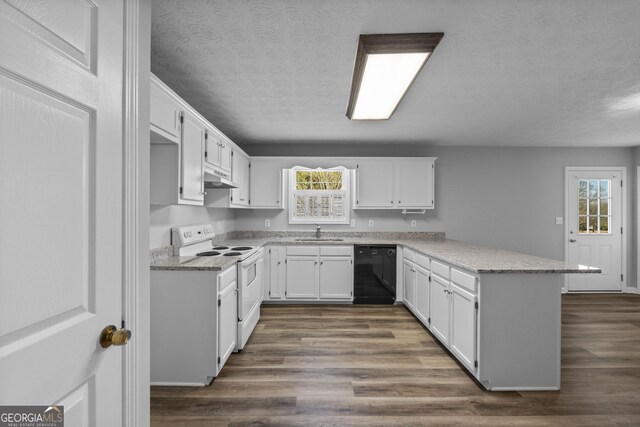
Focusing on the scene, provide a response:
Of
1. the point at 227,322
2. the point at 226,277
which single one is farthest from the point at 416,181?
the point at 227,322

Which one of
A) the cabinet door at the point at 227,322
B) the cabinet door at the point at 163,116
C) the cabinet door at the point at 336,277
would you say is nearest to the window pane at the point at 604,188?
the cabinet door at the point at 336,277

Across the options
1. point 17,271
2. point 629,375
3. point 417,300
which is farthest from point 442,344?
point 17,271

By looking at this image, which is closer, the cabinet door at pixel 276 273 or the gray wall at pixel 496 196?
the cabinet door at pixel 276 273

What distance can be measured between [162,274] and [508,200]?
16.4 feet

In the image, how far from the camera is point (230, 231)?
4.77 metres

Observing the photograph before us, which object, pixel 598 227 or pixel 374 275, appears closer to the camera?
pixel 374 275

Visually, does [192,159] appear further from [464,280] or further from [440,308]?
[440,308]

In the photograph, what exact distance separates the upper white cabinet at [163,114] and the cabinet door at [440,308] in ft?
8.43

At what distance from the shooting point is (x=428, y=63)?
7.51 ft

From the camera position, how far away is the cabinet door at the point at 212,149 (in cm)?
286

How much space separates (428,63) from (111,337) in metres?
2.43

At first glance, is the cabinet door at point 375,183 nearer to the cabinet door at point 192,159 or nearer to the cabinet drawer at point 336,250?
the cabinet drawer at point 336,250

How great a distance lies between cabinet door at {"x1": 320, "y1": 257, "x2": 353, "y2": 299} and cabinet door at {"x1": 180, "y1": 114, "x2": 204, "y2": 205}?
217 cm

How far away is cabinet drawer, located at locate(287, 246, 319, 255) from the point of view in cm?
436
